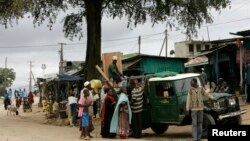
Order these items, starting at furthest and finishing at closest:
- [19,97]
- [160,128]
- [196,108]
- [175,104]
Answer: [19,97] → [160,128] → [175,104] → [196,108]

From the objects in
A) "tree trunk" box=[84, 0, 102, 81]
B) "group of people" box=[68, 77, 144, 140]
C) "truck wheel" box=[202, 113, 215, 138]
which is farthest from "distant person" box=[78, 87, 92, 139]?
"tree trunk" box=[84, 0, 102, 81]

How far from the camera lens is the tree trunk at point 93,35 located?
24281 millimetres

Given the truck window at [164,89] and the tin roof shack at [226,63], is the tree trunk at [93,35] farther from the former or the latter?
the truck window at [164,89]

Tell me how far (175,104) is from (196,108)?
55.6 inches

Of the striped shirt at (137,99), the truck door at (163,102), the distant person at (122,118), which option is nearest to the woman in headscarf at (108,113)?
the distant person at (122,118)

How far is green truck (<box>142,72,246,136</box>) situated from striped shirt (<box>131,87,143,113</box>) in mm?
470

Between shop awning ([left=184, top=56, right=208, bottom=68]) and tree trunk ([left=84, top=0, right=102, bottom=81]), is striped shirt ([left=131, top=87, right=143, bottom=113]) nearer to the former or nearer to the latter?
tree trunk ([left=84, top=0, right=102, bottom=81])

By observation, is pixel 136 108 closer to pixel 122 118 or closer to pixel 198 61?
pixel 122 118

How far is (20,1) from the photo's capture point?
63.9 ft

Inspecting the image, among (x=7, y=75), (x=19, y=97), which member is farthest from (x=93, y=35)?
(x=7, y=75)

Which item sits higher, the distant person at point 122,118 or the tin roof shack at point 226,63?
the tin roof shack at point 226,63

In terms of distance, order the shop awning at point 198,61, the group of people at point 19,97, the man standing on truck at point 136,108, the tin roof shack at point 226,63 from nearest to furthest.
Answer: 1. the man standing on truck at point 136,108
2. the tin roof shack at point 226,63
3. the shop awning at point 198,61
4. the group of people at point 19,97

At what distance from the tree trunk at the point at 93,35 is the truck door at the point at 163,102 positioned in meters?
9.01

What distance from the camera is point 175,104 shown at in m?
14.9
